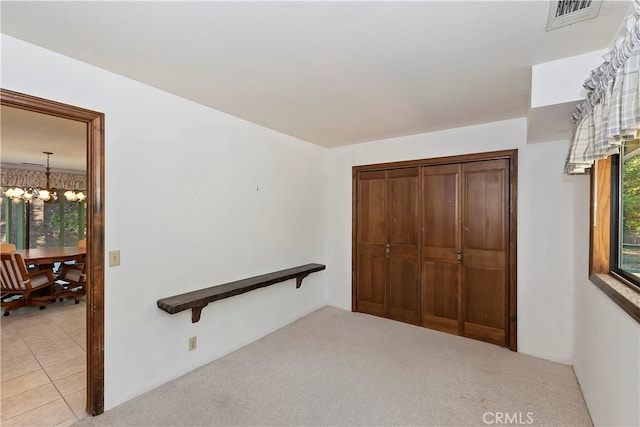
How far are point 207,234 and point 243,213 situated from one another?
1.57 feet

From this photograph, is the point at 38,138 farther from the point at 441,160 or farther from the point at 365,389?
the point at 441,160

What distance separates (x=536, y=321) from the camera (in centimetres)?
293

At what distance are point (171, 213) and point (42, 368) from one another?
1867 mm

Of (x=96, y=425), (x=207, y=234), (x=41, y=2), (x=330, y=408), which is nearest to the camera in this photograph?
→ (x=41, y=2)

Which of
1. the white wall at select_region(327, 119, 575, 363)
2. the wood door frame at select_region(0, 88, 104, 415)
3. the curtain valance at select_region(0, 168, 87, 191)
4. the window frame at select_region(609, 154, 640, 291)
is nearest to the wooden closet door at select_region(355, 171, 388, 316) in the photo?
the white wall at select_region(327, 119, 575, 363)

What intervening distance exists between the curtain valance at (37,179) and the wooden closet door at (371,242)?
17.1 feet

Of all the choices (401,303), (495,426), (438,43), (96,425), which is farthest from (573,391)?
(96,425)

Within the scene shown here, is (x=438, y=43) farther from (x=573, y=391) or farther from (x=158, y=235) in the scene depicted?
(x=573, y=391)

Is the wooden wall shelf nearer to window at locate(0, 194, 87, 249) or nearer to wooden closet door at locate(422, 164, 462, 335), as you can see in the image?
wooden closet door at locate(422, 164, 462, 335)

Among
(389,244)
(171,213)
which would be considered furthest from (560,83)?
(171,213)

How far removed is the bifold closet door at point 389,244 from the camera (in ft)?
12.2

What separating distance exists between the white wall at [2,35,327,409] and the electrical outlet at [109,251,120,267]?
0.14 ft

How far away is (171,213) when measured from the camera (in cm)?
249

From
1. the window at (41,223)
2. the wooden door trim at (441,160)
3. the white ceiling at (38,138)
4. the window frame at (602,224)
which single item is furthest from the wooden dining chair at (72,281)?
the window frame at (602,224)
